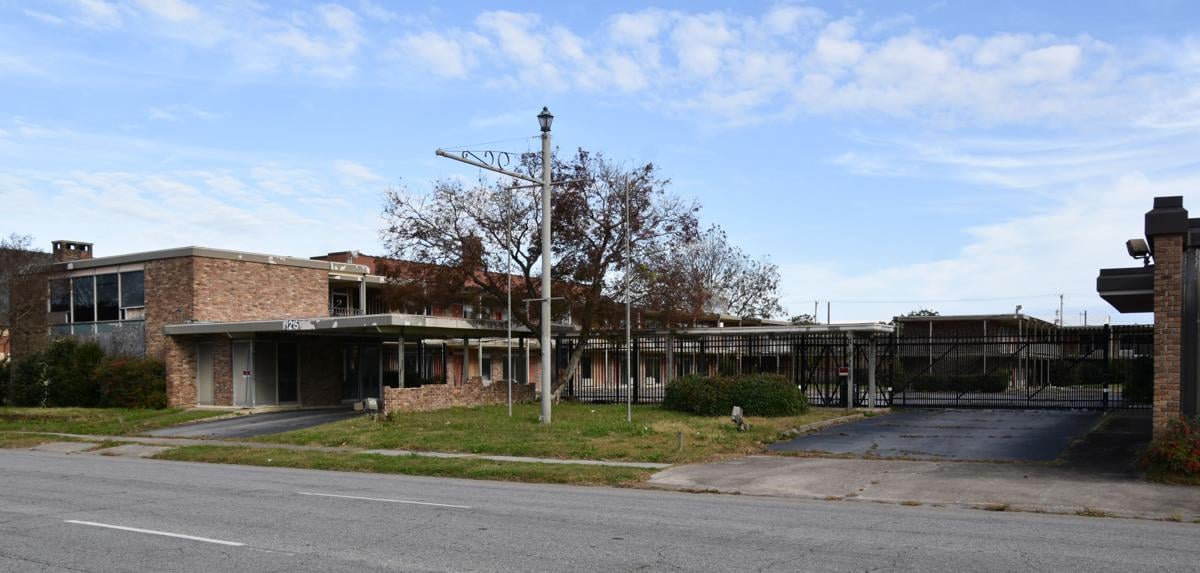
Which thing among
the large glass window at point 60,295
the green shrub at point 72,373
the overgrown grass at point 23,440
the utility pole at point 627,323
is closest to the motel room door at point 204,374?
the green shrub at point 72,373

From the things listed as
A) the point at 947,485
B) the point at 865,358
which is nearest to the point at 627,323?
the point at 947,485

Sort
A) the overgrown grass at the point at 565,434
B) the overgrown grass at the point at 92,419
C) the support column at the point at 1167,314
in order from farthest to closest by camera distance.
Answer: the overgrown grass at the point at 92,419 → the overgrown grass at the point at 565,434 → the support column at the point at 1167,314

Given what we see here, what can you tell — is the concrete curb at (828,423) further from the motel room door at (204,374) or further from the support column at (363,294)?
the support column at (363,294)

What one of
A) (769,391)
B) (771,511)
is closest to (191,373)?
(769,391)

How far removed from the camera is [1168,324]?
16.3m

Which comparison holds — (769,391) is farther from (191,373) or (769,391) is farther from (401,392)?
(191,373)

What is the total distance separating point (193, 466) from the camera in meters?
20.5

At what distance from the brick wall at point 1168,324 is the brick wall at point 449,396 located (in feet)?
61.7

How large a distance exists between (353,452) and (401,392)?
6.83 metres

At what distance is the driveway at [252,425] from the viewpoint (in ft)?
89.0

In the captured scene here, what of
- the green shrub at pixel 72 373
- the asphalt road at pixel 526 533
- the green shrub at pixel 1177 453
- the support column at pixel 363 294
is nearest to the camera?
the asphalt road at pixel 526 533

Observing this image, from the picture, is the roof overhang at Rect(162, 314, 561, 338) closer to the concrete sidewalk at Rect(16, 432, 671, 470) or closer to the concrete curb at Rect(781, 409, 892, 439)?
the concrete sidewalk at Rect(16, 432, 671, 470)

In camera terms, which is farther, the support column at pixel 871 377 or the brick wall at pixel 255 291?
the brick wall at pixel 255 291

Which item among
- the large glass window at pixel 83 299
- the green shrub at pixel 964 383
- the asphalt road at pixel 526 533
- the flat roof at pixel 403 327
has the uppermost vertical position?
the large glass window at pixel 83 299
